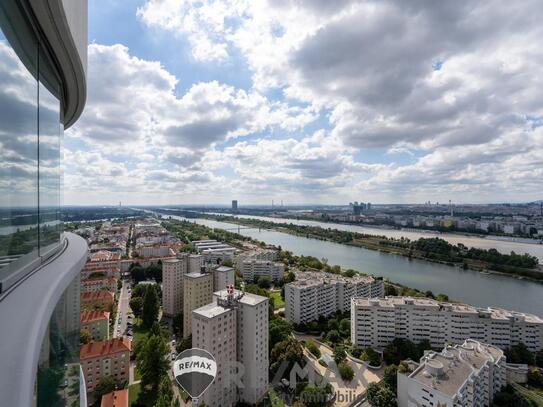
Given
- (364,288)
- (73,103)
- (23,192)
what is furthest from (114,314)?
(23,192)

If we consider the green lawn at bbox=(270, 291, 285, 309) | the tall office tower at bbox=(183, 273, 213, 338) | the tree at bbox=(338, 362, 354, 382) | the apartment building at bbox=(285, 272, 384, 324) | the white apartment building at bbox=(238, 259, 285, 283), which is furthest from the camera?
the white apartment building at bbox=(238, 259, 285, 283)

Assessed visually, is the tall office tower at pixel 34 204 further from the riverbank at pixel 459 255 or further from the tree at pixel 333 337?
the riverbank at pixel 459 255

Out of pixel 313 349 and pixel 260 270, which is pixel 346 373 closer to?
pixel 313 349

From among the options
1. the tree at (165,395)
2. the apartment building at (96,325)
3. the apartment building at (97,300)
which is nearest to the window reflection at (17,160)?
the tree at (165,395)

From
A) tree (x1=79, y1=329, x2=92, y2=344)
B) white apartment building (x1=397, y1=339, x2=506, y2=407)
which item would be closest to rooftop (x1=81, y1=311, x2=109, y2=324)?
tree (x1=79, y1=329, x2=92, y2=344)

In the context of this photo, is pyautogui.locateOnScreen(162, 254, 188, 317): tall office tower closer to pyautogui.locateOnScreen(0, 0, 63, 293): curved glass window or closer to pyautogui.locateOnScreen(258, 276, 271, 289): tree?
pyautogui.locateOnScreen(258, 276, 271, 289): tree

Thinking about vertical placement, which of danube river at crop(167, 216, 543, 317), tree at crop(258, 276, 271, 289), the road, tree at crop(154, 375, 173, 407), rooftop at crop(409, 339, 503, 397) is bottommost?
the road
